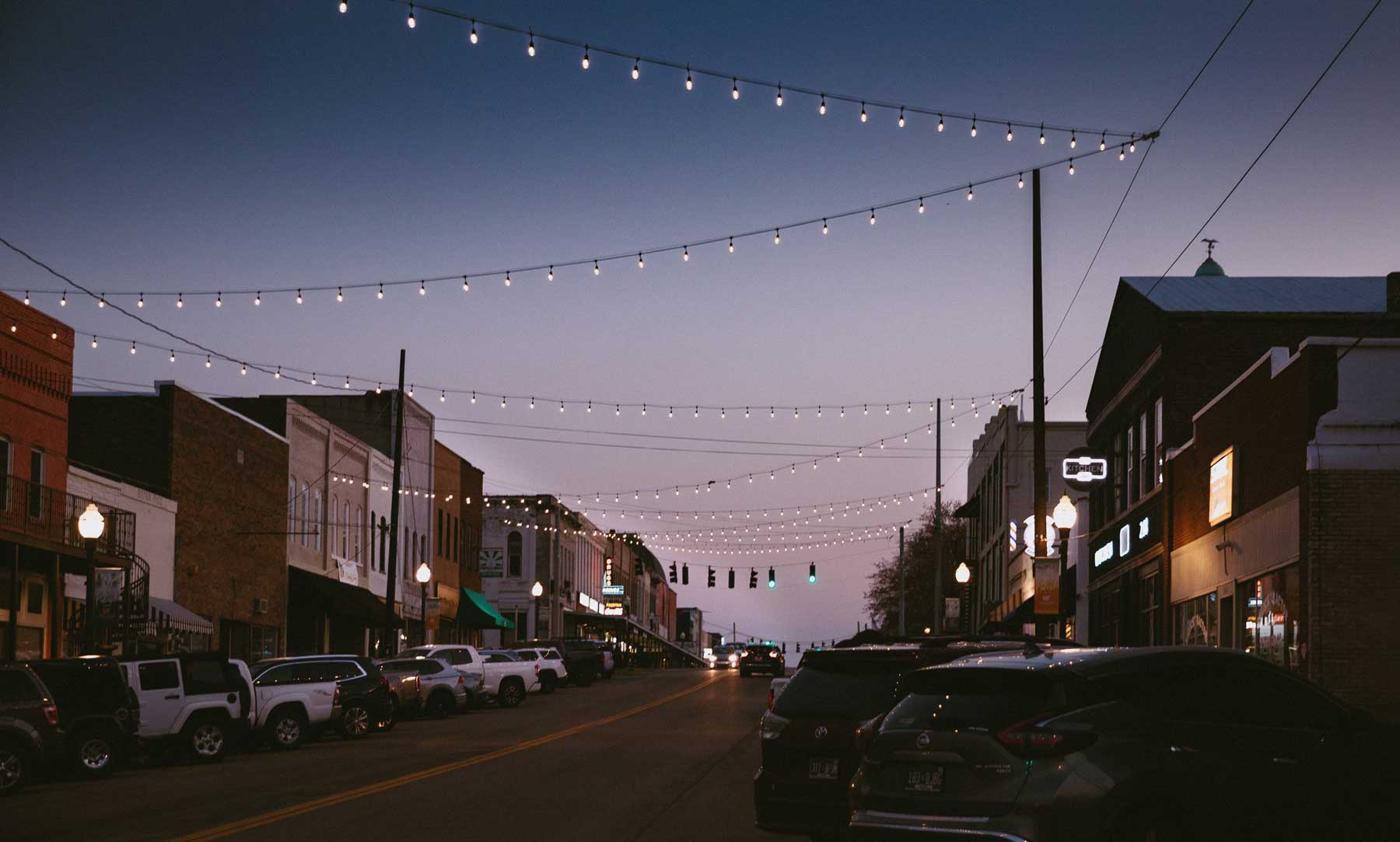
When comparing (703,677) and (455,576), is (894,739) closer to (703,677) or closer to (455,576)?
(703,677)

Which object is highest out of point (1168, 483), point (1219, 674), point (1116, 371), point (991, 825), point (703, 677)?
point (1116, 371)

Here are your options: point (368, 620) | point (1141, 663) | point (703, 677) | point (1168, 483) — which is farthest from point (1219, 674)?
point (703, 677)

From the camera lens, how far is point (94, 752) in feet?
74.8

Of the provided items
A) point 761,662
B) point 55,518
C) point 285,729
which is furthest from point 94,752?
point 761,662

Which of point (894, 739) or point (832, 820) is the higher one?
point (894, 739)

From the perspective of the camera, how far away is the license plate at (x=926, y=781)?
913 cm

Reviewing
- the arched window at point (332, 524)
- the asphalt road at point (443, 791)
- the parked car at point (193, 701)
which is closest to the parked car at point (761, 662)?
the arched window at point (332, 524)

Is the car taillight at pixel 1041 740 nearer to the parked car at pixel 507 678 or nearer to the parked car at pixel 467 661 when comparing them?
the parked car at pixel 467 661

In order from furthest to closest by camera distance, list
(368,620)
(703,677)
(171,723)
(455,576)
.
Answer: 1. (455,576)
2. (703,677)
3. (368,620)
4. (171,723)

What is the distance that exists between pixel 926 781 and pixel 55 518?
28.6 m

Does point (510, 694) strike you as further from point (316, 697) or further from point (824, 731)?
point (824, 731)

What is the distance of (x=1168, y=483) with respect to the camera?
111 feet

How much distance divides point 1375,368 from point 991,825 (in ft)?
55.5

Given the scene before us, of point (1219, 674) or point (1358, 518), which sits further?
point (1358, 518)
